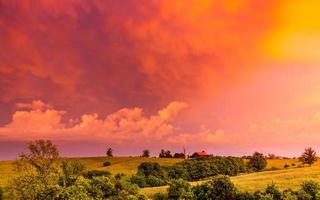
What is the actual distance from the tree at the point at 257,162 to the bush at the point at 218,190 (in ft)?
410

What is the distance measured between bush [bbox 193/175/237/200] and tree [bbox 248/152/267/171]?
410 feet

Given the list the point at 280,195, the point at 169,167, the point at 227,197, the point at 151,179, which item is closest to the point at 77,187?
the point at 227,197

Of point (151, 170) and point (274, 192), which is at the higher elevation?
point (151, 170)

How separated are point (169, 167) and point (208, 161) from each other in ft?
61.5

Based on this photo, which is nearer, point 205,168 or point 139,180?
point 139,180

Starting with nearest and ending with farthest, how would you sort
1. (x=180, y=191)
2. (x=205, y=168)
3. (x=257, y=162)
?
1. (x=180, y=191)
2. (x=205, y=168)
3. (x=257, y=162)

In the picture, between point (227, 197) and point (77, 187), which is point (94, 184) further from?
point (227, 197)

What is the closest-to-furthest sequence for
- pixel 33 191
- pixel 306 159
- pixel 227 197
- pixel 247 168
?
pixel 227 197, pixel 33 191, pixel 306 159, pixel 247 168

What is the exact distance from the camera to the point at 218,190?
230ft

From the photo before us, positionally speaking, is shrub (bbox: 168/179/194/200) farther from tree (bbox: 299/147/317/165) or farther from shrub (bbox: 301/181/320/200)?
tree (bbox: 299/147/317/165)

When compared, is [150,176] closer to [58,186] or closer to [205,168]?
[205,168]

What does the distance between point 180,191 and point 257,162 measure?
421 feet

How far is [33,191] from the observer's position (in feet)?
271

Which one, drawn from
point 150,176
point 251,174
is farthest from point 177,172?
point 251,174
